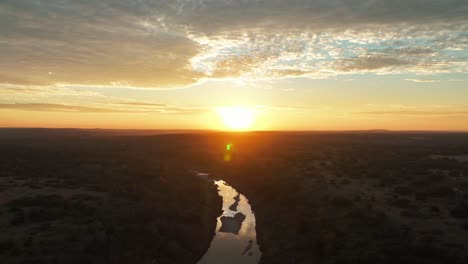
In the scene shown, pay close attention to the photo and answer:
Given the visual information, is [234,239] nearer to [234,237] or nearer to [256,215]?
[234,237]

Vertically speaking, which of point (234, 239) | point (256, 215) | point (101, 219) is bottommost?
point (234, 239)

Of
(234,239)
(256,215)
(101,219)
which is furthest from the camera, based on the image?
(256,215)

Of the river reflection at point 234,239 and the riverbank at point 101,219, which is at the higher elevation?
the riverbank at point 101,219

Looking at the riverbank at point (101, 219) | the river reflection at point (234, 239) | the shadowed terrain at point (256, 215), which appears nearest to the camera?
the shadowed terrain at point (256, 215)

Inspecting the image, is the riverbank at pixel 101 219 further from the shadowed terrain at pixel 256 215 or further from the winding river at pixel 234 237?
the winding river at pixel 234 237

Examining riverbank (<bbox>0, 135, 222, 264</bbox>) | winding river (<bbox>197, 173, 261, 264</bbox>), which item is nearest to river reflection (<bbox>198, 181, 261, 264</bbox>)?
winding river (<bbox>197, 173, 261, 264</bbox>)

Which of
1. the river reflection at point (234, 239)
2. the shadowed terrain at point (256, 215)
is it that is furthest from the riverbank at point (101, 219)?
the river reflection at point (234, 239)

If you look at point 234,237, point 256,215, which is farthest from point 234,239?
point 256,215

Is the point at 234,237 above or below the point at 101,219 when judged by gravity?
below
